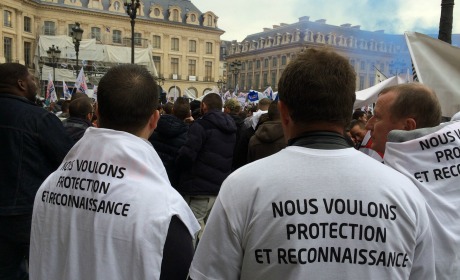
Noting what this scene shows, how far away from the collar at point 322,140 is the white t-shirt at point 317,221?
22 millimetres

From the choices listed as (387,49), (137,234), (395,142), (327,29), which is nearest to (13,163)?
(137,234)

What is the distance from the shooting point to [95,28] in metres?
54.1

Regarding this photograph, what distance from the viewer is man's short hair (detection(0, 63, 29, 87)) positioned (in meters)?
3.13

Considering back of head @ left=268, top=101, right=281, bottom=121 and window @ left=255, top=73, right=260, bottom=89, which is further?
window @ left=255, top=73, right=260, bottom=89

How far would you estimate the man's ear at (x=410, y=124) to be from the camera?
7.06ft

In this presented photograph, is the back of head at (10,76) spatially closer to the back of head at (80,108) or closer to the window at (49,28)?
the back of head at (80,108)

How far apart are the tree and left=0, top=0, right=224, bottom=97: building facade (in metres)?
40.4

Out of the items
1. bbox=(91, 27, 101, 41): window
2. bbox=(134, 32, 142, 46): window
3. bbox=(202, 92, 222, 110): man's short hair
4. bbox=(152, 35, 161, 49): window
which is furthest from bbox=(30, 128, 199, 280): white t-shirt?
bbox=(152, 35, 161, 49): window

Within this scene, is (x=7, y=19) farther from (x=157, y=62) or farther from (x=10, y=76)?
(x=10, y=76)

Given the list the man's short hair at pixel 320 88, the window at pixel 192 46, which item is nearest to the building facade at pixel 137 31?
the window at pixel 192 46

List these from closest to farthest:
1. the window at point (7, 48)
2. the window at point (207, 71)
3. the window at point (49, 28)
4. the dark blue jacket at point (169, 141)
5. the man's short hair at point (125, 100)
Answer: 1. the man's short hair at point (125, 100)
2. the dark blue jacket at point (169, 141)
3. the window at point (7, 48)
4. the window at point (49, 28)
5. the window at point (207, 71)

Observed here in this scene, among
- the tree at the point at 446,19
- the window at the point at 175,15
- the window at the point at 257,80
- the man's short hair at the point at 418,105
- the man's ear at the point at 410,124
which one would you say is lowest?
the man's ear at the point at 410,124

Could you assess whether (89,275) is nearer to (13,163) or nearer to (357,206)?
(357,206)

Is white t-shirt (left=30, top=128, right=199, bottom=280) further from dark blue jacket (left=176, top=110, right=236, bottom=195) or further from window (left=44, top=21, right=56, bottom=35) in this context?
window (left=44, top=21, right=56, bottom=35)
